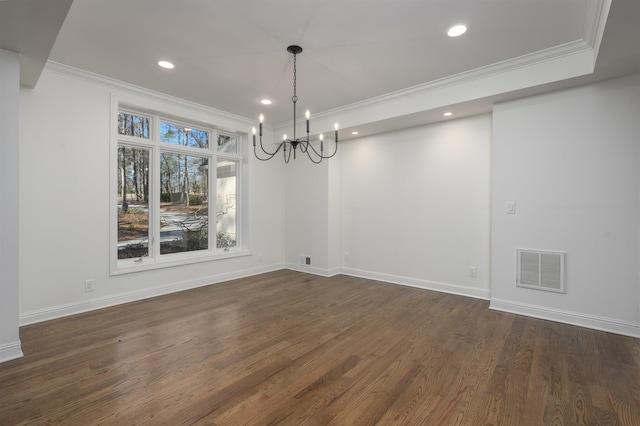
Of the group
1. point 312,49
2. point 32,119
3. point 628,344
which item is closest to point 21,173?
point 32,119

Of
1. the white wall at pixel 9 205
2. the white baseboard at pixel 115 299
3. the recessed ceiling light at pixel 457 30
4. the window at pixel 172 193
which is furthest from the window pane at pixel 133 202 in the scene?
the recessed ceiling light at pixel 457 30

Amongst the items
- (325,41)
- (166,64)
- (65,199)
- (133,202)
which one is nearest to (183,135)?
(133,202)

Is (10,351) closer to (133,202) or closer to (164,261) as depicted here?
(164,261)

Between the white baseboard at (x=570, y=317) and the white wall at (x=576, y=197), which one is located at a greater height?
the white wall at (x=576, y=197)

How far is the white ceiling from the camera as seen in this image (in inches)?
91.6

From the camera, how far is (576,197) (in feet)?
10.5

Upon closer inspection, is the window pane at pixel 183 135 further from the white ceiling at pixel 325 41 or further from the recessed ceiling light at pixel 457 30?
the recessed ceiling light at pixel 457 30

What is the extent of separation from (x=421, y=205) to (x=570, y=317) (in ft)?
7.17

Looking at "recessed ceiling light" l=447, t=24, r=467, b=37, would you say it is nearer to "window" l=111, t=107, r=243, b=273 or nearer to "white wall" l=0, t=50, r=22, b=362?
"white wall" l=0, t=50, r=22, b=362

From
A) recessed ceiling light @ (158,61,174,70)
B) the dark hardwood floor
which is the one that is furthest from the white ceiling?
the dark hardwood floor

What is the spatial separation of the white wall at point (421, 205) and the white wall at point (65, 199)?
3.34 m

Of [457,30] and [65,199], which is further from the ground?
[457,30]

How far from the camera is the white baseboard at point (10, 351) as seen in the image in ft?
7.90

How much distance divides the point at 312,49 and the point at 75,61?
2526 millimetres
